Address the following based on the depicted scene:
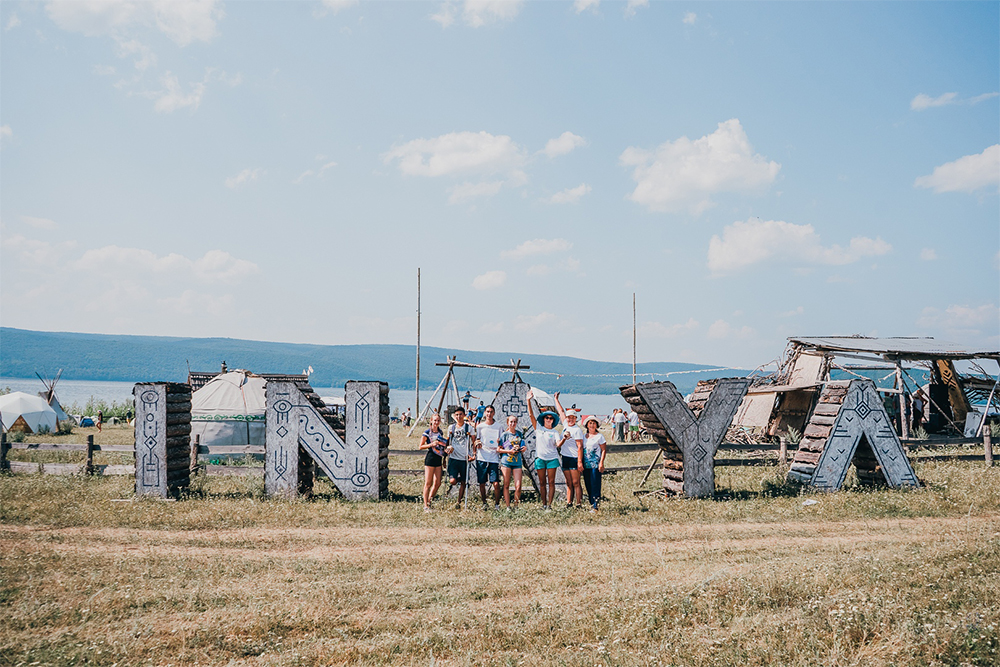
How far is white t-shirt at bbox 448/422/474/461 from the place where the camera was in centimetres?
1403

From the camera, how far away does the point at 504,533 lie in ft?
38.1

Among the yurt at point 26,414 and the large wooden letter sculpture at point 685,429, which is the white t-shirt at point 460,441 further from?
the yurt at point 26,414

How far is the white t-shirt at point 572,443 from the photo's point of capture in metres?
13.8

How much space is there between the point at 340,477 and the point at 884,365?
24604 millimetres

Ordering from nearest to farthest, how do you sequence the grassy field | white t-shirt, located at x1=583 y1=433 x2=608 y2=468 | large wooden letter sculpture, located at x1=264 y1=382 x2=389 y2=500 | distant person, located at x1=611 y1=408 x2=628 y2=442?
the grassy field
white t-shirt, located at x1=583 y1=433 x2=608 y2=468
large wooden letter sculpture, located at x1=264 y1=382 x2=389 y2=500
distant person, located at x1=611 y1=408 x2=628 y2=442

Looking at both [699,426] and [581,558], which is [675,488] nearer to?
[699,426]

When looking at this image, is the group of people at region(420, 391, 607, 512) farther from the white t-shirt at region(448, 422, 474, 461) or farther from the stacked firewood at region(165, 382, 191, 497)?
the stacked firewood at region(165, 382, 191, 497)

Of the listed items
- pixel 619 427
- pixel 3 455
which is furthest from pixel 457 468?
pixel 619 427

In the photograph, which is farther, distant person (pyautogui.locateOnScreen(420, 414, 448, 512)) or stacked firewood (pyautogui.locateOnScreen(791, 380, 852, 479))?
stacked firewood (pyautogui.locateOnScreen(791, 380, 852, 479))

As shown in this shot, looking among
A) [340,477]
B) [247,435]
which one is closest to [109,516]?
[340,477]

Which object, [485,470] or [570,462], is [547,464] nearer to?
[570,462]

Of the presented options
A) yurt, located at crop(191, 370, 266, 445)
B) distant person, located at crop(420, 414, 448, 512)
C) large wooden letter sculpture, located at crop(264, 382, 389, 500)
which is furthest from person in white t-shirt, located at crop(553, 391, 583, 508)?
yurt, located at crop(191, 370, 266, 445)

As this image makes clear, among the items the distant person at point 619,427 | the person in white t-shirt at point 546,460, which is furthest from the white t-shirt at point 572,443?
the distant person at point 619,427

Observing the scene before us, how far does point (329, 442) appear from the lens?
15.0 m
